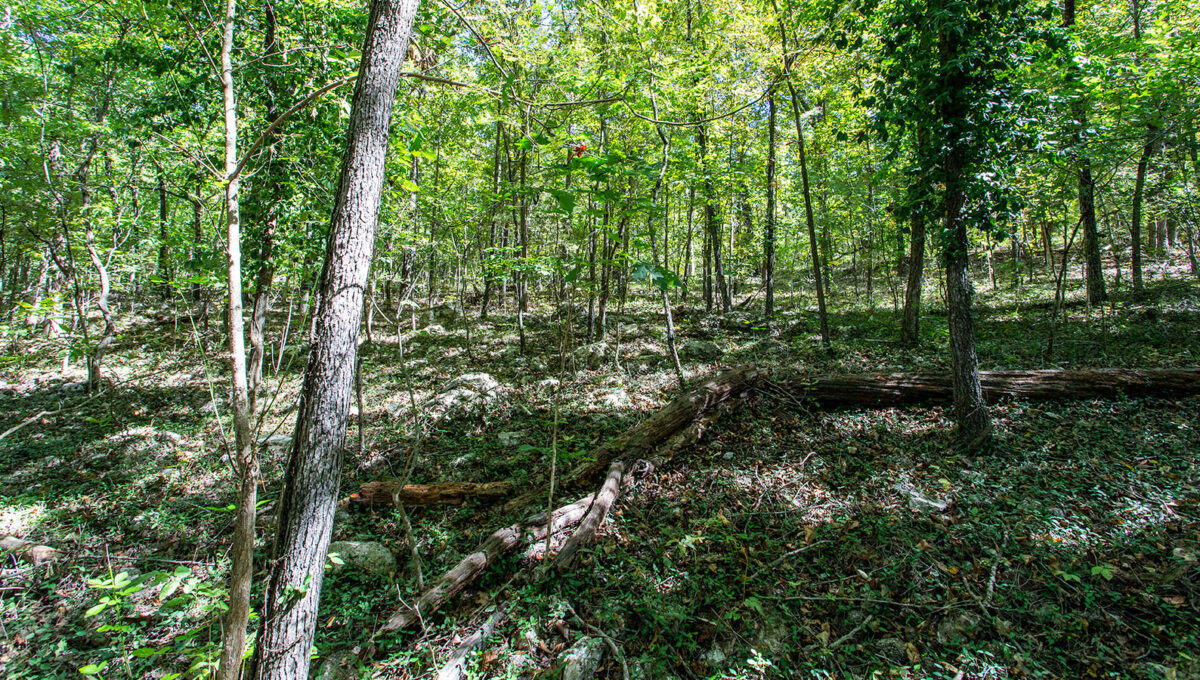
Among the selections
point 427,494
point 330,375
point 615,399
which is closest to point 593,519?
point 427,494

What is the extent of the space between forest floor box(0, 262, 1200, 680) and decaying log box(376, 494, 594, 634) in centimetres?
14

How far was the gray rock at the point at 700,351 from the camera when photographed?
10.6 m

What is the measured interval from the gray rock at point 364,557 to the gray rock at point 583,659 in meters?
1.97

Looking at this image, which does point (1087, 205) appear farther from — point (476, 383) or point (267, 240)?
point (267, 240)

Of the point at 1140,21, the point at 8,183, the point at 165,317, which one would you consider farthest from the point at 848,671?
the point at 165,317

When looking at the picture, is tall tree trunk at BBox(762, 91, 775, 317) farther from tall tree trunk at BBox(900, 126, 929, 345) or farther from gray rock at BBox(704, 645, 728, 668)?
gray rock at BBox(704, 645, 728, 668)

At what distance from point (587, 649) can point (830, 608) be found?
197cm

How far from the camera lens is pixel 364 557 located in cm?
419

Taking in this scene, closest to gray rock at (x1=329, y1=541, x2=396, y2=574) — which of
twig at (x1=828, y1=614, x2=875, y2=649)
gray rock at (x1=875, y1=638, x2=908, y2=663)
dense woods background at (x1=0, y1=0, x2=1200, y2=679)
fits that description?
dense woods background at (x1=0, y1=0, x2=1200, y2=679)

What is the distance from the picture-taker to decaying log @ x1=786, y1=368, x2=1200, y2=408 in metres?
6.21

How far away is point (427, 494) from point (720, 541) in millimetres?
3261

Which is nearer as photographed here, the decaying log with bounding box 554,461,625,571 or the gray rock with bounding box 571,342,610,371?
the decaying log with bounding box 554,461,625,571

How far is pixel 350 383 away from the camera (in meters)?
2.54

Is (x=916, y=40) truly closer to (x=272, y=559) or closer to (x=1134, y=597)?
(x=1134, y=597)
